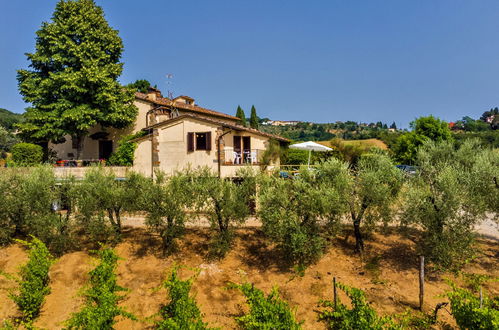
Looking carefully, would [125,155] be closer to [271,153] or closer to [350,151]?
[271,153]

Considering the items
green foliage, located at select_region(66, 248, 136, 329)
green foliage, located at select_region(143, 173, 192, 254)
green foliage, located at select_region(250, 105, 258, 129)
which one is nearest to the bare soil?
green foliage, located at select_region(66, 248, 136, 329)

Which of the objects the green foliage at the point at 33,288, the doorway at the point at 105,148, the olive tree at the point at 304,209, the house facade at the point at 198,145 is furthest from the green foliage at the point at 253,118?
the green foliage at the point at 33,288

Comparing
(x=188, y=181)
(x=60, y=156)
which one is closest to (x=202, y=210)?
(x=188, y=181)

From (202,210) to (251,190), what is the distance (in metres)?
2.83

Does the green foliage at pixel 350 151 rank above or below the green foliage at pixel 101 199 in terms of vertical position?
above

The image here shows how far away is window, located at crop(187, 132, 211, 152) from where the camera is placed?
2220 cm

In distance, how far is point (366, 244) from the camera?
1570 centimetres

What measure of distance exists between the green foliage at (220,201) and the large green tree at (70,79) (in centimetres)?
1637

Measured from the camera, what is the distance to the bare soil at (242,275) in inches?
445

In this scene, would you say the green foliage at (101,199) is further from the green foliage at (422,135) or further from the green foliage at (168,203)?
the green foliage at (422,135)

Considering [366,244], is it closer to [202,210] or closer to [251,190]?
[251,190]

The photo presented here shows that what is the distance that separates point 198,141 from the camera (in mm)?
22656

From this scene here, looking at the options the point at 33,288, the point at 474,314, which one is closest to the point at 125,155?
the point at 33,288

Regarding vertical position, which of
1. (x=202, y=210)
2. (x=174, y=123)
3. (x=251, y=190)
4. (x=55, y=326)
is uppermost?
(x=174, y=123)
